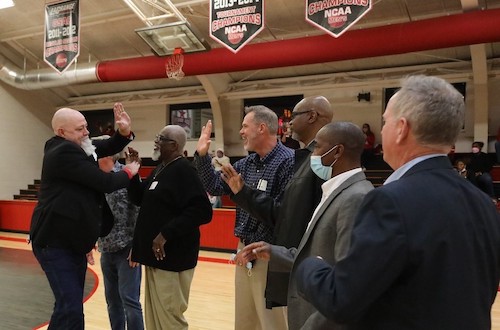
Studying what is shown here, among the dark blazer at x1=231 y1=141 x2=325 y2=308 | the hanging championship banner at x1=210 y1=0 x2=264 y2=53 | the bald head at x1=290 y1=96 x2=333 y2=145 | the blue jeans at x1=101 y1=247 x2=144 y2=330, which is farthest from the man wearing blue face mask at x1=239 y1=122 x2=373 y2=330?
the hanging championship banner at x1=210 y1=0 x2=264 y2=53

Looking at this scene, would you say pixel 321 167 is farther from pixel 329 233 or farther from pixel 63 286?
pixel 63 286

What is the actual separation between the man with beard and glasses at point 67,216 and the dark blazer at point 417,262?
1.85 meters

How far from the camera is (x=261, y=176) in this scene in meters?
2.56

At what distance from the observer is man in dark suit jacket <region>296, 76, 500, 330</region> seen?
0.96 meters

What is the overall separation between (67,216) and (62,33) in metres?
7.22

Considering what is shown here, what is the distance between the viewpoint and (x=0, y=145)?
536 inches

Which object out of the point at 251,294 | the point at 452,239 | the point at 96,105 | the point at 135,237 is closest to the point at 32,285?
the point at 135,237

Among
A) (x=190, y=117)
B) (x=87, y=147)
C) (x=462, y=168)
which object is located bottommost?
(x=462, y=168)

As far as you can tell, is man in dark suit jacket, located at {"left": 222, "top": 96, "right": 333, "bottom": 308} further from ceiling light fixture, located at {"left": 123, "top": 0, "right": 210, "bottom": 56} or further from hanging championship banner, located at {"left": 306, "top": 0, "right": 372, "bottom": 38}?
ceiling light fixture, located at {"left": 123, "top": 0, "right": 210, "bottom": 56}

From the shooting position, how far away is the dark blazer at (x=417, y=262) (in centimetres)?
95

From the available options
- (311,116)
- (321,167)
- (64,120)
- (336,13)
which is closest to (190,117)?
(336,13)

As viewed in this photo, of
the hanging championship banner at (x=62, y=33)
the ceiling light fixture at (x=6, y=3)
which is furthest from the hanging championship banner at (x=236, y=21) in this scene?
the ceiling light fixture at (x=6, y=3)

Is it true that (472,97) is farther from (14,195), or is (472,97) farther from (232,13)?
(14,195)

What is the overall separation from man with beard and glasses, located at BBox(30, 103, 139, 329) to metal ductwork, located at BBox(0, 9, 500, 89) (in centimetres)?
634
